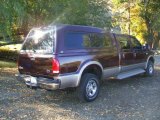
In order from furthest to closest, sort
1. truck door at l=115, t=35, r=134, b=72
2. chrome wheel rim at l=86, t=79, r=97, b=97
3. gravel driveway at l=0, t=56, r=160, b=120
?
truck door at l=115, t=35, r=134, b=72 < chrome wheel rim at l=86, t=79, r=97, b=97 < gravel driveway at l=0, t=56, r=160, b=120

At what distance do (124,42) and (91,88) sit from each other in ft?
8.28

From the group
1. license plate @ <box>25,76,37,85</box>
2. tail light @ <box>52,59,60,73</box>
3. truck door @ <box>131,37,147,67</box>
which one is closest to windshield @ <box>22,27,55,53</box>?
tail light @ <box>52,59,60,73</box>

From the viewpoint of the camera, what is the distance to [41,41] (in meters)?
7.71

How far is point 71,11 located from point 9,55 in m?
9.27

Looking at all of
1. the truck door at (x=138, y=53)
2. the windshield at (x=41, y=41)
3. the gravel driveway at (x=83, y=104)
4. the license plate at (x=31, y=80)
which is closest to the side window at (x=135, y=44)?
the truck door at (x=138, y=53)

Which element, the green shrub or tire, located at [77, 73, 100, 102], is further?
the green shrub

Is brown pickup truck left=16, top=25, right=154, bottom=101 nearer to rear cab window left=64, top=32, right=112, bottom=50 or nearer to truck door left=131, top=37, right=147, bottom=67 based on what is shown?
rear cab window left=64, top=32, right=112, bottom=50

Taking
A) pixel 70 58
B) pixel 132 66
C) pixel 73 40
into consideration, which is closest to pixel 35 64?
pixel 70 58

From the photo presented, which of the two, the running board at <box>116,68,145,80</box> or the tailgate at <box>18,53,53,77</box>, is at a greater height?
the tailgate at <box>18,53,53,77</box>

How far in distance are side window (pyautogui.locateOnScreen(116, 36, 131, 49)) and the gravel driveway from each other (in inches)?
50.9

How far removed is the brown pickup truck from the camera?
23.7ft

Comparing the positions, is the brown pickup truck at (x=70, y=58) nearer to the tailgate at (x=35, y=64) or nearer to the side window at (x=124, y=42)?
the tailgate at (x=35, y=64)

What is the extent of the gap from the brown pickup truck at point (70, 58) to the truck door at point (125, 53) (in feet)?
0.48

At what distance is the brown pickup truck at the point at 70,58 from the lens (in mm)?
7227
